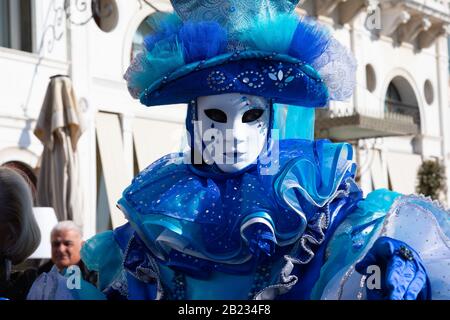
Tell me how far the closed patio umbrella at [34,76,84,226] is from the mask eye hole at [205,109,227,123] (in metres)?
4.64

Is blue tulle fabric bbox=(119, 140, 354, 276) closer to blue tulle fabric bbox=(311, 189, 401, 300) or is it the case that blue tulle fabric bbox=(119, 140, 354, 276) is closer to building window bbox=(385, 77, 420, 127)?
blue tulle fabric bbox=(311, 189, 401, 300)

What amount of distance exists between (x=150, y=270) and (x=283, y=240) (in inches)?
15.9

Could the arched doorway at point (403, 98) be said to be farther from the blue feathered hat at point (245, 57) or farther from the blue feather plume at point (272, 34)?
the blue feather plume at point (272, 34)

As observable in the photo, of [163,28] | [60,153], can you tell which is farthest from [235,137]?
[60,153]

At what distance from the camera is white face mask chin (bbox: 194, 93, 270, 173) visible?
8.76 ft

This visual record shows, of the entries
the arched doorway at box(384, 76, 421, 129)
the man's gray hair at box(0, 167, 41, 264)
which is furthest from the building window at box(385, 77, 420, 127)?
the man's gray hair at box(0, 167, 41, 264)

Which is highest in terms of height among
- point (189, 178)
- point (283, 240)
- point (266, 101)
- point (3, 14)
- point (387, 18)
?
point (387, 18)

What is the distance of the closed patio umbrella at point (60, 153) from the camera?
7.25 m

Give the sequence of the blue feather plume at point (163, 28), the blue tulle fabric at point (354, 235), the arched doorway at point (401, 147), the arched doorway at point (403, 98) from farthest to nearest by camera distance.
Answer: the arched doorway at point (403, 98), the arched doorway at point (401, 147), the blue feather plume at point (163, 28), the blue tulle fabric at point (354, 235)

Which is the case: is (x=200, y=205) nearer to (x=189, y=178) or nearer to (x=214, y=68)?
(x=189, y=178)

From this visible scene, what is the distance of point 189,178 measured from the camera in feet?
8.95

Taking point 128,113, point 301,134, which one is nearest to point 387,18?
point 128,113

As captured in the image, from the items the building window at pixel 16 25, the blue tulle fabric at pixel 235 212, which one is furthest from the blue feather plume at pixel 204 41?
the building window at pixel 16 25

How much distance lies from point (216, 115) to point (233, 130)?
0.28 feet
